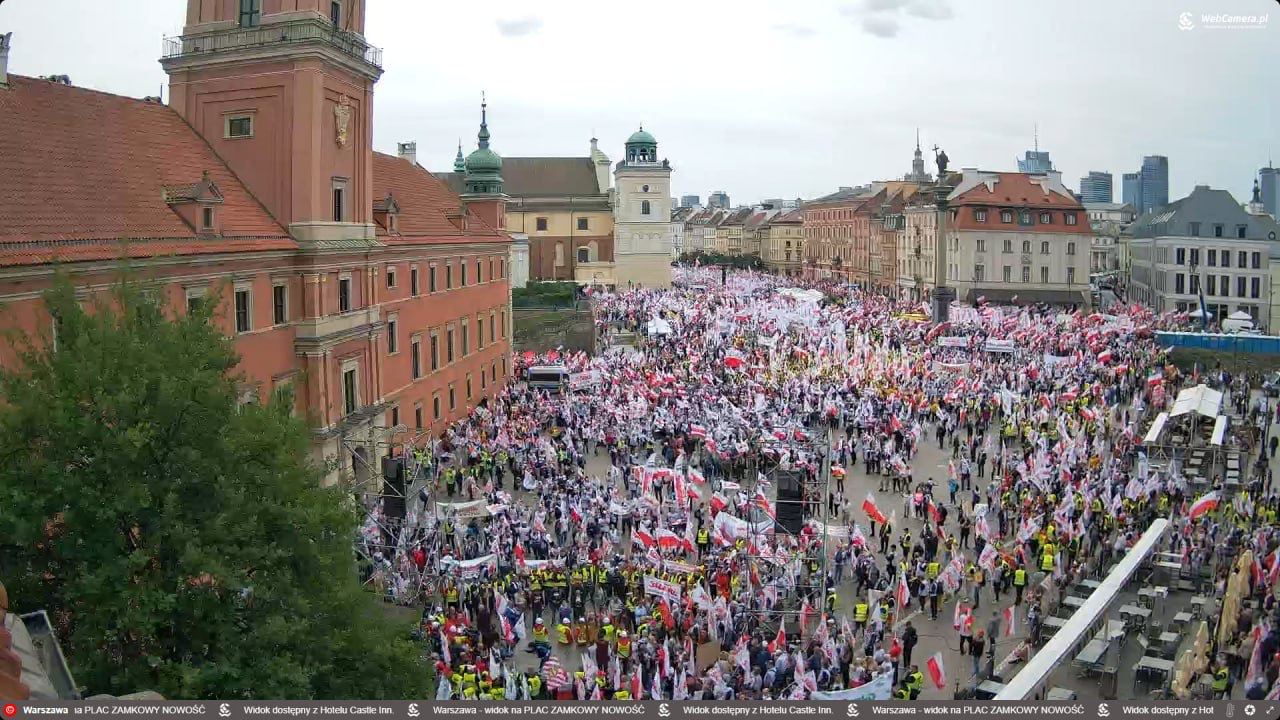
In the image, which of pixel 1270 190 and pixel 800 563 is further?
pixel 1270 190

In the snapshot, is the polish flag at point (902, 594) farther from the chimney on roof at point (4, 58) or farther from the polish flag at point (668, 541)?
the chimney on roof at point (4, 58)

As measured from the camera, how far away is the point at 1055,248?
88.1m

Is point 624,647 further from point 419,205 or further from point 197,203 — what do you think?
point 419,205

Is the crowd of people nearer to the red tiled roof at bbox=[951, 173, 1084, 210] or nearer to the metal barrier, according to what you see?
the metal barrier

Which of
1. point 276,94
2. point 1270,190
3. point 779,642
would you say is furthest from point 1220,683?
point 1270,190

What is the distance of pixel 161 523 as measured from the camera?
12844 mm

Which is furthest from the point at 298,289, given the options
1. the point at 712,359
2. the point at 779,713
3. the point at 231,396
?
the point at 712,359

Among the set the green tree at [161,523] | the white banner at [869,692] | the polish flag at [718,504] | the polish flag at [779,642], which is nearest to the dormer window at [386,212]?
the polish flag at [718,504]

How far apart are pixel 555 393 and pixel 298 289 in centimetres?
2050

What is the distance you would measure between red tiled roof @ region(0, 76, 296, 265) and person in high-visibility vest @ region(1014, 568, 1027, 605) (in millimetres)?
19372

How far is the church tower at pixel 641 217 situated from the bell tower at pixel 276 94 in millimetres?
74784

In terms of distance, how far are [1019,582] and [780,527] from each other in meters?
5.17

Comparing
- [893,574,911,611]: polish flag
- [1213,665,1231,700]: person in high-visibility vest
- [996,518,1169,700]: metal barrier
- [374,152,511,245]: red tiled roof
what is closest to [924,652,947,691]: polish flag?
[996,518,1169,700]: metal barrier

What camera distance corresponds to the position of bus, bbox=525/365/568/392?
5045 cm
